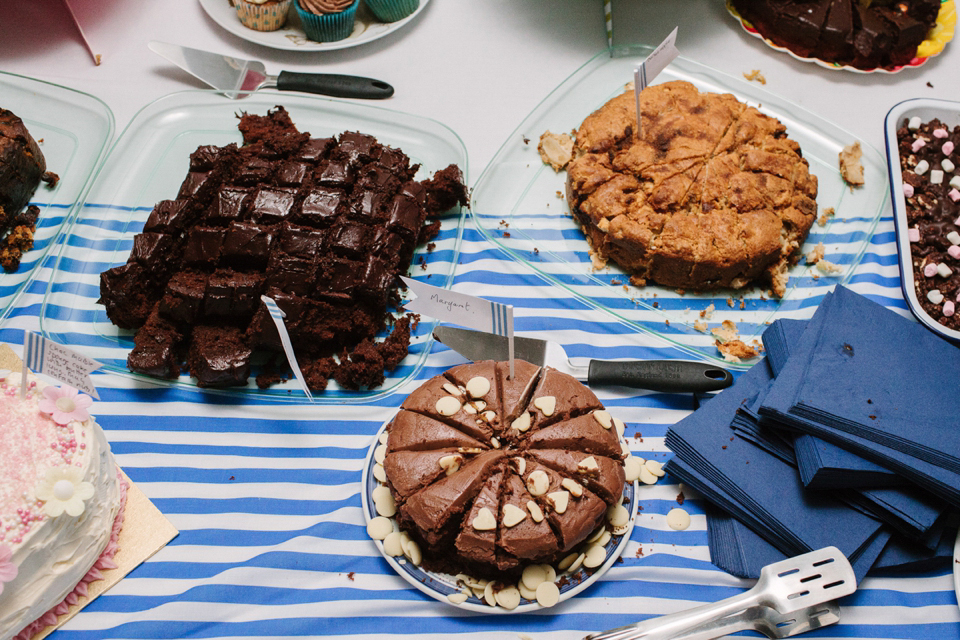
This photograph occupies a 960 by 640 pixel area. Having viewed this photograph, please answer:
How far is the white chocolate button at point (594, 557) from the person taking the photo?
236 centimetres

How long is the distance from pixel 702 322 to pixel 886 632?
4.33 ft

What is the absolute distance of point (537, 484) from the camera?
2.24m

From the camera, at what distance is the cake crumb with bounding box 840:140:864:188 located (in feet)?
11.0

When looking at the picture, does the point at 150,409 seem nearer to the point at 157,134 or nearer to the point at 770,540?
the point at 157,134

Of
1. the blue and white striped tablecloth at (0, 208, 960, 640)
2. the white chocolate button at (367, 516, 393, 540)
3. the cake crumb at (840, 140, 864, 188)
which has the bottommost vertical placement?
the blue and white striped tablecloth at (0, 208, 960, 640)

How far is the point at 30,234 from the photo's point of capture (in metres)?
3.23

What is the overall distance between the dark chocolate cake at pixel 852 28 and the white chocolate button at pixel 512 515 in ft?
10.2

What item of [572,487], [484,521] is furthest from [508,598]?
[572,487]

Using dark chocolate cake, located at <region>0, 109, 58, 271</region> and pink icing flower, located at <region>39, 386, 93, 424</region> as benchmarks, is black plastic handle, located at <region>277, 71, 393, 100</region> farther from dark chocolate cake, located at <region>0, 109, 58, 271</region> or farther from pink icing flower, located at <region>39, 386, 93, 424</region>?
pink icing flower, located at <region>39, 386, 93, 424</region>

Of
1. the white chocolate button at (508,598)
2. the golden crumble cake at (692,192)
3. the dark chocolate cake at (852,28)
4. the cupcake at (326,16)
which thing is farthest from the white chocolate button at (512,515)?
the dark chocolate cake at (852,28)

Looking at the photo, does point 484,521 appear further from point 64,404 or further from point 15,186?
point 15,186

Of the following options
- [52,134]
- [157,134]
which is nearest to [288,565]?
[157,134]

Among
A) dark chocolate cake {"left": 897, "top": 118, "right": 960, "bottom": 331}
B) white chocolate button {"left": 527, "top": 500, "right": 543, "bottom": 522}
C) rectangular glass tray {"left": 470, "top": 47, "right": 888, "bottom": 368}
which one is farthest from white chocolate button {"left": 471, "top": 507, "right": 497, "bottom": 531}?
dark chocolate cake {"left": 897, "top": 118, "right": 960, "bottom": 331}

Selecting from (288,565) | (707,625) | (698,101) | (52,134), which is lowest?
(288,565)
